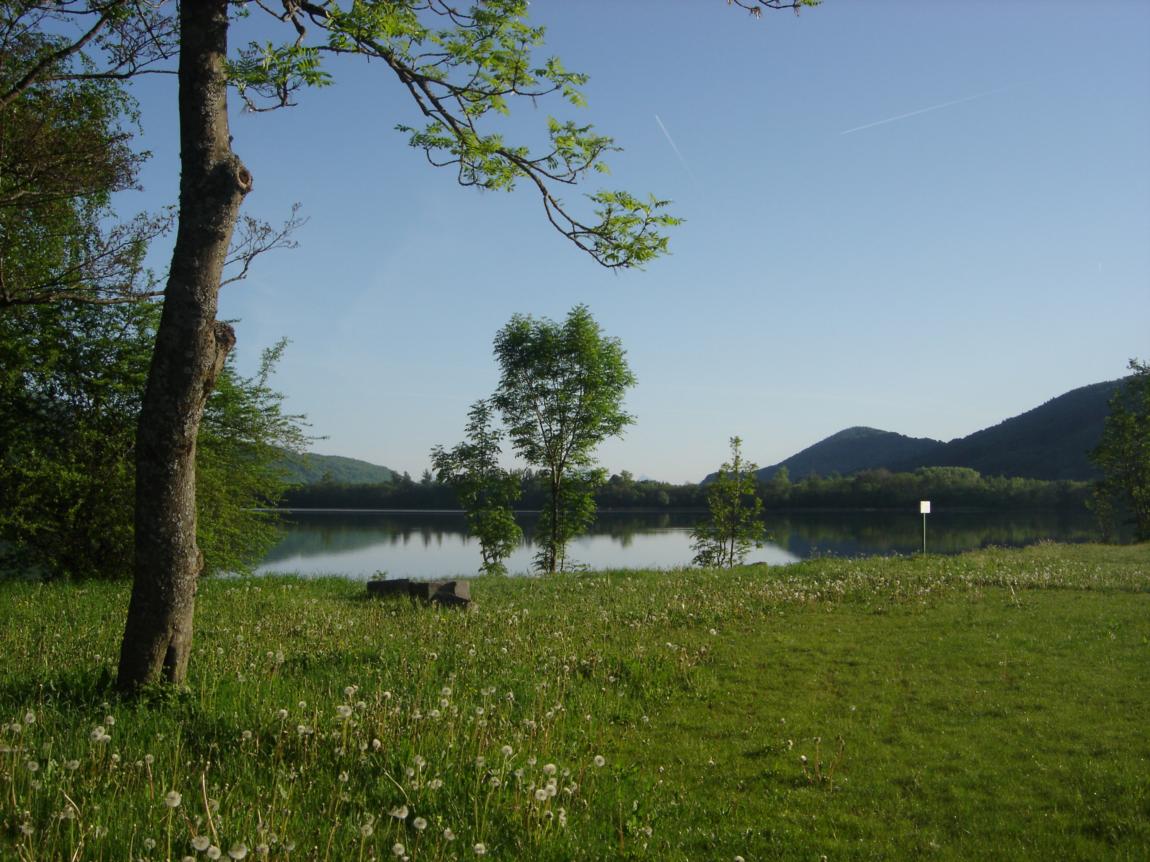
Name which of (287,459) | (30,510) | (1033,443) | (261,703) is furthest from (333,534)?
(1033,443)

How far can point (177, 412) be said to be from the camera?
6.94 metres

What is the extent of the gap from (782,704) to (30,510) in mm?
17405

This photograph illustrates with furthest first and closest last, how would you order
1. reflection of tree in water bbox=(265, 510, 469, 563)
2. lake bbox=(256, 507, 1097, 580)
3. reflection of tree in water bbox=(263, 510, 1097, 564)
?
reflection of tree in water bbox=(265, 510, 469, 563) → reflection of tree in water bbox=(263, 510, 1097, 564) → lake bbox=(256, 507, 1097, 580)

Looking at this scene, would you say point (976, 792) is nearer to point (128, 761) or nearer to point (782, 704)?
point (782, 704)

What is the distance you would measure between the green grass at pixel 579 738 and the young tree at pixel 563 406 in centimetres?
2677

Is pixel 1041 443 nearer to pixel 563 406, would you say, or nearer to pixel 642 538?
pixel 642 538

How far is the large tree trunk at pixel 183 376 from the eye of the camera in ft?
22.9

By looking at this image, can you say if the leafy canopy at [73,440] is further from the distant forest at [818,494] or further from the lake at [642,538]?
the distant forest at [818,494]

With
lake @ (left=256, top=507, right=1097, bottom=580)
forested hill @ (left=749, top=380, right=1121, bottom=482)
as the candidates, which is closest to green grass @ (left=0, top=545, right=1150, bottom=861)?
lake @ (left=256, top=507, right=1097, bottom=580)

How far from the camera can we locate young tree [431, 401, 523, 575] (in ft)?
133

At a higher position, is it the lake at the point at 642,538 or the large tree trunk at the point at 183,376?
the large tree trunk at the point at 183,376

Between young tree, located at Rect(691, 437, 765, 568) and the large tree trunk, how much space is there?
37669mm

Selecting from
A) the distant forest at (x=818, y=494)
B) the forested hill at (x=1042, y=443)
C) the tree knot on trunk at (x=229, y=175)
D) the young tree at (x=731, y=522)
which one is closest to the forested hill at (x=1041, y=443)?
the forested hill at (x=1042, y=443)

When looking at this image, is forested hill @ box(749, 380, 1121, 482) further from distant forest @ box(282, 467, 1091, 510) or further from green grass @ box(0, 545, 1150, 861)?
green grass @ box(0, 545, 1150, 861)
